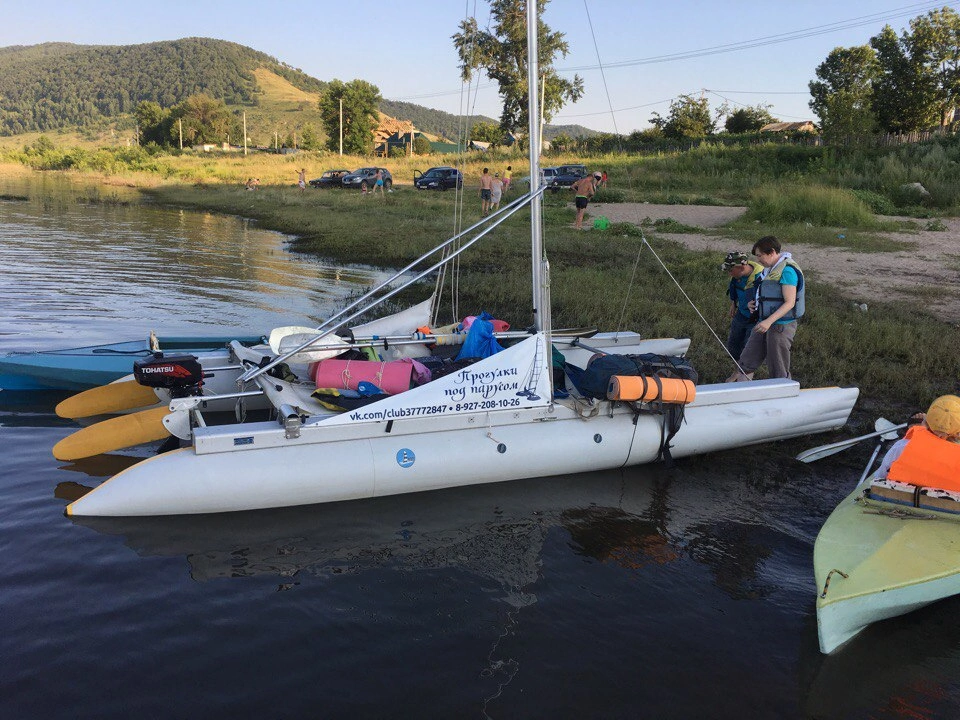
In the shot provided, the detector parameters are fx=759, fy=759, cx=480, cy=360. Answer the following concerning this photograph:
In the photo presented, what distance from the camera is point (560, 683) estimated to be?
4207mm

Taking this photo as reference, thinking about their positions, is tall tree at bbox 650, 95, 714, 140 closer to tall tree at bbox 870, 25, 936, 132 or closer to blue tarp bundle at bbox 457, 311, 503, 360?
tall tree at bbox 870, 25, 936, 132

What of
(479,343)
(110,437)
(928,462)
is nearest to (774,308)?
(928,462)

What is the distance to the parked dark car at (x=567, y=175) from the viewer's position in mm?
30312

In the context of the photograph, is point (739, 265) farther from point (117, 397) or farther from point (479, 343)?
point (117, 397)

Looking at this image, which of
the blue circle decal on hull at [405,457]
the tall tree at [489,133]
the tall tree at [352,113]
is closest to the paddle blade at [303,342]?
the blue circle decal on hull at [405,457]

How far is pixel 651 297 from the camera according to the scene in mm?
12281

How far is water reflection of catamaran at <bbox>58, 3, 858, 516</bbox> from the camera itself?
18.7 feet

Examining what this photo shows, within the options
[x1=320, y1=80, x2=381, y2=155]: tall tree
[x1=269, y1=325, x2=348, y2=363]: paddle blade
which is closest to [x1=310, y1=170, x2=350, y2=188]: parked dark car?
[x1=320, y1=80, x2=381, y2=155]: tall tree

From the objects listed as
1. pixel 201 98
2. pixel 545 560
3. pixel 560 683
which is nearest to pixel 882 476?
pixel 545 560

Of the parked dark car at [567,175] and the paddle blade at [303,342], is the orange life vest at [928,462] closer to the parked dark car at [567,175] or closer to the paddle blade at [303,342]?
the paddle blade at [303,342]

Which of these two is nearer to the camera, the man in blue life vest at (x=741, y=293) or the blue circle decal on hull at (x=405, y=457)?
the blue circle decal on hull at (x=405, y=457)

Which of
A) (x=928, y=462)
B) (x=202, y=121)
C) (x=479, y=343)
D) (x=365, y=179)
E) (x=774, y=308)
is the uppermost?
(x=202, y=121)

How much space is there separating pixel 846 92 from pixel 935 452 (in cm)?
3309

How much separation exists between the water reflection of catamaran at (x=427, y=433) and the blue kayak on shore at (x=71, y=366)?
5.95 feet
